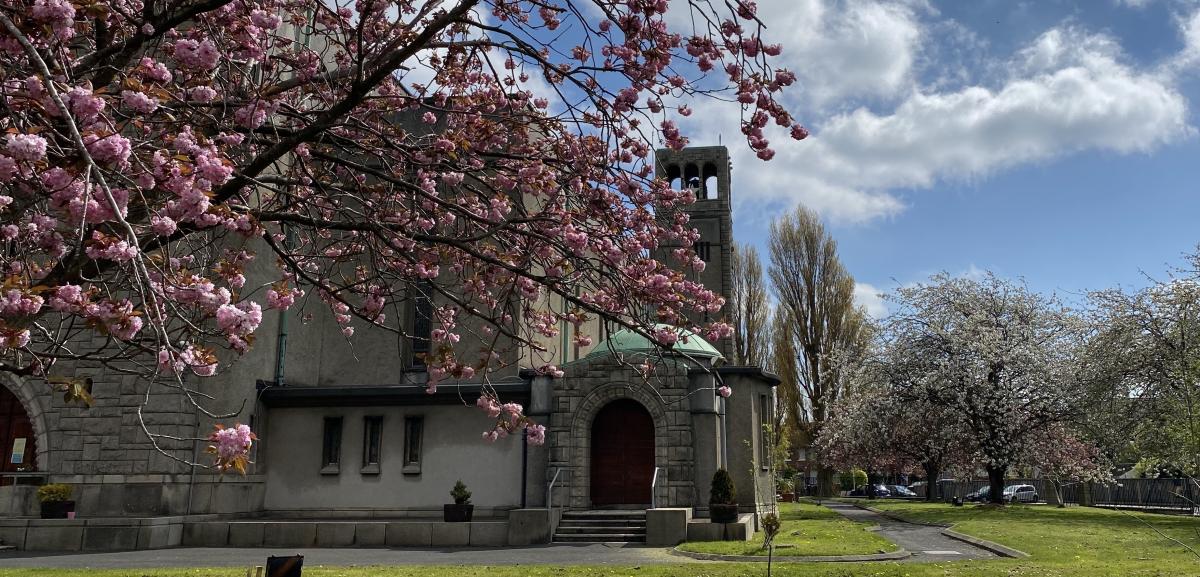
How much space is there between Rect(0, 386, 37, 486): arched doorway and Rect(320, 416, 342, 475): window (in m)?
6.37

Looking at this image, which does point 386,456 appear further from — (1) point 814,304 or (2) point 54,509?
(1) point 814,304

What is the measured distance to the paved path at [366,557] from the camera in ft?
46.0

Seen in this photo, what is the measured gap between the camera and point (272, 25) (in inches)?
303

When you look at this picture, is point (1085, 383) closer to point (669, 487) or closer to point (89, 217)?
point (669, 487)

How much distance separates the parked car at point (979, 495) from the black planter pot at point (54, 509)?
39.6m

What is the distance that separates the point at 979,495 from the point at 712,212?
69.7 feet

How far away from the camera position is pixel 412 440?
21.4 metres

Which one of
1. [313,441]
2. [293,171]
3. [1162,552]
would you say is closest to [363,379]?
[313,441]

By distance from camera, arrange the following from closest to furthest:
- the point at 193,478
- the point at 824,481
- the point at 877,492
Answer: the point at 193,478, the point at 824,481, the point at 877,492

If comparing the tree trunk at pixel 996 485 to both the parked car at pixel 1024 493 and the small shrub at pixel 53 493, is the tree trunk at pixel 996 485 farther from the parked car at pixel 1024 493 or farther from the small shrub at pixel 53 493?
the small shrub at pixel 53 493

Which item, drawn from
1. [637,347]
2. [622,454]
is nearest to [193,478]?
[622,454]

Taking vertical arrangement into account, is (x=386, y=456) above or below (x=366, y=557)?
above

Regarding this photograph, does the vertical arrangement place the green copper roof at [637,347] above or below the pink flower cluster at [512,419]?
above

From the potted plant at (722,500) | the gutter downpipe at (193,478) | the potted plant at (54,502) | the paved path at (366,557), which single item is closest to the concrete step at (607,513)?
the paved path at (366,557)
